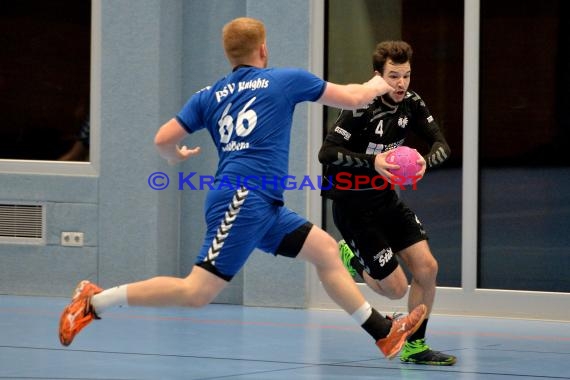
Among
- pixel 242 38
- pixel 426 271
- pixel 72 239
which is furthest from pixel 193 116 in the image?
pixel 72 239

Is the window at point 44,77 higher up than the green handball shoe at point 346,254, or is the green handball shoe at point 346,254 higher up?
the window at point 44,77

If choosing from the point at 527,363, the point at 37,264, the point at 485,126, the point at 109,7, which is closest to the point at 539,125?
the point at 485,126

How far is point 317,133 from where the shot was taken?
11094 millimetres

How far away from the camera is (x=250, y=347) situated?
848 centimetres

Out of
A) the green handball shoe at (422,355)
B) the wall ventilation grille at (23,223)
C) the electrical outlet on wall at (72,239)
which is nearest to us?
the green handball shoe at (422,355)

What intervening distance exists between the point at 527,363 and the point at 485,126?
3271mm

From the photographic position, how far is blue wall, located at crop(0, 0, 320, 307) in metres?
11.4

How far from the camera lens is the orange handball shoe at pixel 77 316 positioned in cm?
657

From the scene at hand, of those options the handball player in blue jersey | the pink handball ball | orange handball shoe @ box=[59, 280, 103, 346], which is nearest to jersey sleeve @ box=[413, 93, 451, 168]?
the pink handball ball

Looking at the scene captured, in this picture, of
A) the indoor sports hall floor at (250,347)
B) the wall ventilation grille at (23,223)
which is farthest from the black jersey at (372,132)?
the wall ventilation grille at (23,223)

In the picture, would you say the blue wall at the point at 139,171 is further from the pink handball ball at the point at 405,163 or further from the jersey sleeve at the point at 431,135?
the pink handball ball at the point at 405,163

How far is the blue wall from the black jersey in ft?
10.5

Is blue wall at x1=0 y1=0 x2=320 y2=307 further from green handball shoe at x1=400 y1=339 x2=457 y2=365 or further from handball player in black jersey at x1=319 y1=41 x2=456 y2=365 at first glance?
green handball shoe at x1=400 y1=339 x2=457 y2=365

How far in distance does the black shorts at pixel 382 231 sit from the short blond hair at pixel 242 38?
6.10 feet
